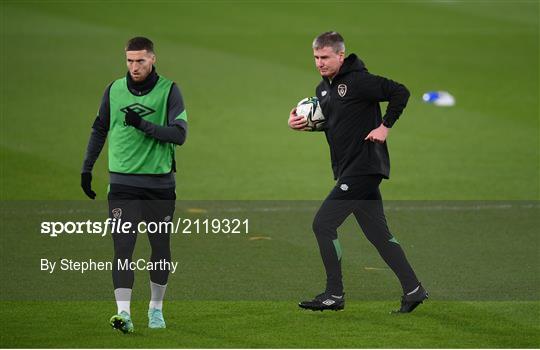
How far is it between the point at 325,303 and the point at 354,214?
2.56ft

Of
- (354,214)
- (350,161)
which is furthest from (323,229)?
(350,161)

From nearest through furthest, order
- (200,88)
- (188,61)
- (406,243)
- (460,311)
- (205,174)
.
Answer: (460,311)
(406,243)
(205,174)
(200,88)
(188,61)

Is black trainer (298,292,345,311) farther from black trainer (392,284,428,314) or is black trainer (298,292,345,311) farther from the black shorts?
the black shorts

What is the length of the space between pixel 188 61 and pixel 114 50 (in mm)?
1829

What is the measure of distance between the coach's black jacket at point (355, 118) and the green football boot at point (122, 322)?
2.26 metres

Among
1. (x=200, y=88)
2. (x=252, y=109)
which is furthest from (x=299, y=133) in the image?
(x=200, y=88)

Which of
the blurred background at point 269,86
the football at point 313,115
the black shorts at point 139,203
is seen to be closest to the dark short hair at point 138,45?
the black shorts at point 139,203

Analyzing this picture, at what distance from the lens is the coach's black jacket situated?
1062 centimetres

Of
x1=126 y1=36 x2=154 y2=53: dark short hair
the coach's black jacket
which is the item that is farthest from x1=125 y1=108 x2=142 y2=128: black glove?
the coach's black jacket

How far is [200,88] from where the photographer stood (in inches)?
1019

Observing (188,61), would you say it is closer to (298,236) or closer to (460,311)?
(298,236)

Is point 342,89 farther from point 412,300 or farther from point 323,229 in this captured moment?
point 412,300

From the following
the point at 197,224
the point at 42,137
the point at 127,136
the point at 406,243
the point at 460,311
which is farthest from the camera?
the point at 42,137

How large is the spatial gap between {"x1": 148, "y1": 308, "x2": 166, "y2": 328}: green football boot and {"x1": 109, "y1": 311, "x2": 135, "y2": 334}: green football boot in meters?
0.28
